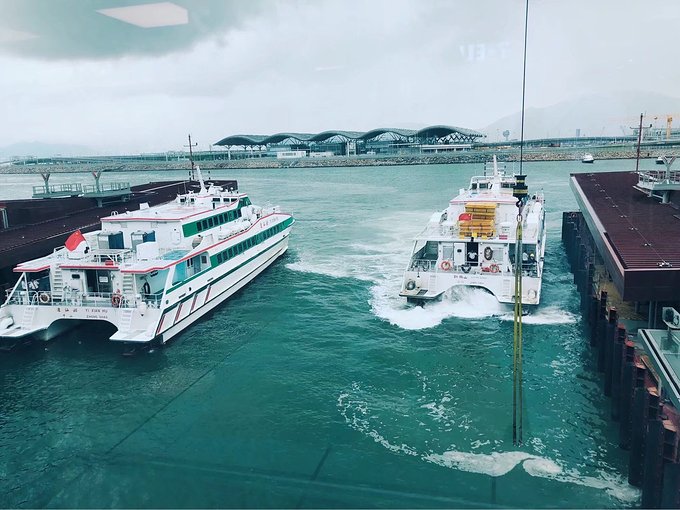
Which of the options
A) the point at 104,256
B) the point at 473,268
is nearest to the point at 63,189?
the point at 104,256

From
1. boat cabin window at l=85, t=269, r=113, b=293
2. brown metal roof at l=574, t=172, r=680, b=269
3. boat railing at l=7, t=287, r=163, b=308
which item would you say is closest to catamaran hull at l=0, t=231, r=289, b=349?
boat railing at l=7, t=287, r=163, b=308

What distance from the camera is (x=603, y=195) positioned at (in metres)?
29.8

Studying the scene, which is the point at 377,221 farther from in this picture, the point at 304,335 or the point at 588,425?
the point at 588,425

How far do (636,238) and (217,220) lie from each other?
1967 centimetres

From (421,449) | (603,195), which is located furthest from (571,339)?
(603,195)

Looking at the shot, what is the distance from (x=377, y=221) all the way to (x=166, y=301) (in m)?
30.2

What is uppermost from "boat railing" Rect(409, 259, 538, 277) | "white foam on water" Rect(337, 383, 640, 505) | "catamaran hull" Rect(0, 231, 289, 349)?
"boat railing" Rect(409, 259, 538, 277)

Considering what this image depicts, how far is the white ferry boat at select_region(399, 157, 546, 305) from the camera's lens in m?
21.7

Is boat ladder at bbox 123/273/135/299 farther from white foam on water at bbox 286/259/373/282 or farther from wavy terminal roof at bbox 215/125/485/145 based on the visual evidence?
wavy terminal roof at bbox 215/125/485/145

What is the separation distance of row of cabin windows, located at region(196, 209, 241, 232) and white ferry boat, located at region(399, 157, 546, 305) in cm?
1053

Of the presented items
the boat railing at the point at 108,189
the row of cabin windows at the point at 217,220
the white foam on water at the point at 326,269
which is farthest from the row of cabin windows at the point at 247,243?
the boat railing at the point at 108,189

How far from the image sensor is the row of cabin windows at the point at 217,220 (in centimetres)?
2594

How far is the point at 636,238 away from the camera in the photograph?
57.8 ft

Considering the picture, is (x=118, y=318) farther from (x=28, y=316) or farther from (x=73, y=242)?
(x=73, y=242)
